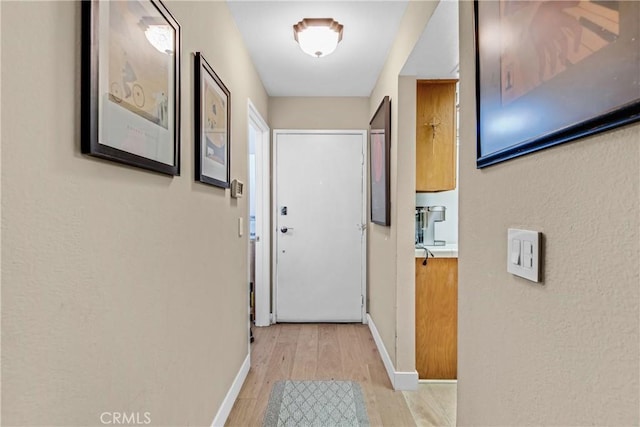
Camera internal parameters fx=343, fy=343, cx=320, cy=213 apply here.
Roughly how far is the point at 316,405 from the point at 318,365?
535 mm

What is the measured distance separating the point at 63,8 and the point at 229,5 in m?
1.48

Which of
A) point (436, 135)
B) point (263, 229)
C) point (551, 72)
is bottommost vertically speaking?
point (263, 229)

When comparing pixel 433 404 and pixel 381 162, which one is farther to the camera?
pixel 381 162

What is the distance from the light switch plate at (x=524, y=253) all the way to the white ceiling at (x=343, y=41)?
3.77ft

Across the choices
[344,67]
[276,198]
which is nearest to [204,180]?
[344,67]

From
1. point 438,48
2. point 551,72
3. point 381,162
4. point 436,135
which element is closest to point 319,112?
point 381,162

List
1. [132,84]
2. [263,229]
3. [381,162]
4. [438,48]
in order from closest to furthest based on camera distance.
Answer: [132,84] → [438,48] → [381,162] → [263,229]

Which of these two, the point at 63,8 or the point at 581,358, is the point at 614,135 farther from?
the point at 63,8

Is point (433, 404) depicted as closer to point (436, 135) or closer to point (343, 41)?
point (436, 135)

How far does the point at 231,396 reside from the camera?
2068 mm

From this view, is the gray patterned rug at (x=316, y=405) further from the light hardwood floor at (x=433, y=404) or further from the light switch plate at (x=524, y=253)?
the light switch plate at (x=524, y=253)

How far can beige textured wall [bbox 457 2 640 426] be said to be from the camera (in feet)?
1.87

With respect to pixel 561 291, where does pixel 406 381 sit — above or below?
below

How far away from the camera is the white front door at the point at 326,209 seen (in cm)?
362
